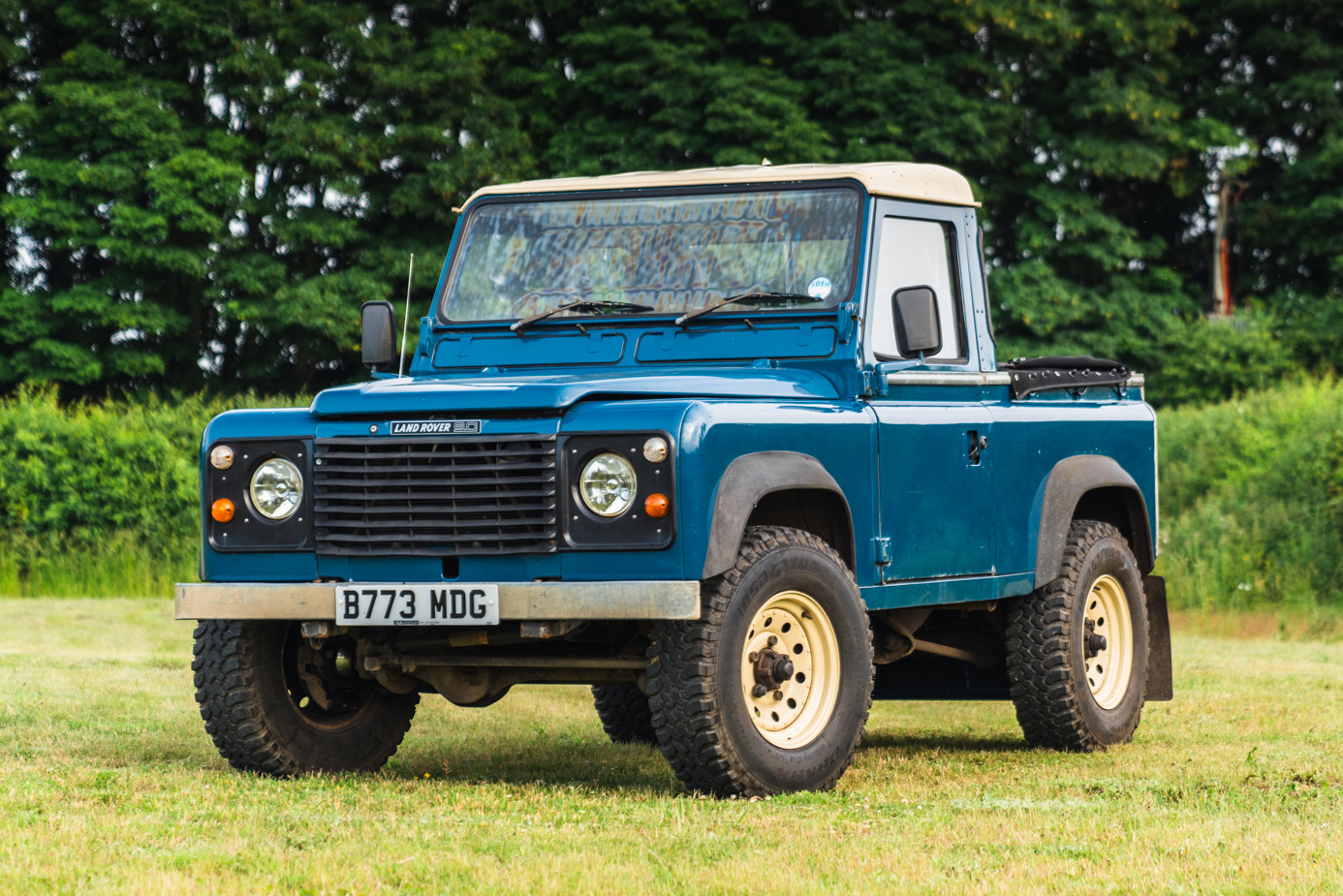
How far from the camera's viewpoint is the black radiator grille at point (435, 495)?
22.3ft

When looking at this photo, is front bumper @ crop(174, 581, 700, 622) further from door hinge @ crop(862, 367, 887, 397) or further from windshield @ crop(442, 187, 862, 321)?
windshield @ crop(442, 187, 862, 321)

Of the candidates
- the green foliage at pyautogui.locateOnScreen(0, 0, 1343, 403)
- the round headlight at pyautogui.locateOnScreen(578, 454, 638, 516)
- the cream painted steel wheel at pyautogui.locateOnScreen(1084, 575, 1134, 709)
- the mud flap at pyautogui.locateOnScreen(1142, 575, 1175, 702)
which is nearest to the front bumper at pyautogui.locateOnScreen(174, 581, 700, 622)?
the round headlight at pyautogui.locateOnScreen(578, 454, 638, 516)

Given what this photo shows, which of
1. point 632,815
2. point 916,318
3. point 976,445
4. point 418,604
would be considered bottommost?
point 632,815

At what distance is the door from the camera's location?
7883 mm

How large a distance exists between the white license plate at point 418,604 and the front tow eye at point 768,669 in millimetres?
1012

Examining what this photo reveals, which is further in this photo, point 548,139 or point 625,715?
point 548,139

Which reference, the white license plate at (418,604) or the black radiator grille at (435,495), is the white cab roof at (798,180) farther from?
the white license plate at (418,604)

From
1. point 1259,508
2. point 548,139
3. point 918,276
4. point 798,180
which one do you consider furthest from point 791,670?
point 548,139

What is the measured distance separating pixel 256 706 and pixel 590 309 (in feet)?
7.37

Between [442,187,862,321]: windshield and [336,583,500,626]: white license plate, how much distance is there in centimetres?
194

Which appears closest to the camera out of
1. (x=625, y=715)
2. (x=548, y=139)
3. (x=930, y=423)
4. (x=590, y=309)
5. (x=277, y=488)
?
(x=277, y=488)

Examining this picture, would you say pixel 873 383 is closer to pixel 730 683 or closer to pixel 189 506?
pixel 730 683

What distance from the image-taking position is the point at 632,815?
255 inches

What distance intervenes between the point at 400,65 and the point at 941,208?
2449 centimetres
